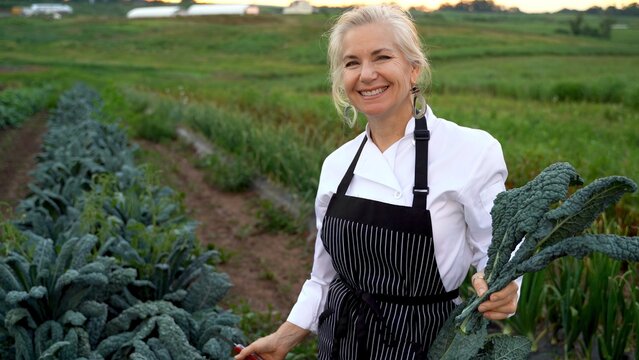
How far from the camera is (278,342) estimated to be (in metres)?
2.08

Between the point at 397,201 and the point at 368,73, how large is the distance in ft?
1.15

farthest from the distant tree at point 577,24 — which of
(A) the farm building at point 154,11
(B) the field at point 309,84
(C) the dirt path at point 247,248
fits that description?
(A) the farm building at point 154,11

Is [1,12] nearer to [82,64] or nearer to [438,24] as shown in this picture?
[82,64]

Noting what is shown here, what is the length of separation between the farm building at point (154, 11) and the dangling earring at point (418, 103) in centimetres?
7956

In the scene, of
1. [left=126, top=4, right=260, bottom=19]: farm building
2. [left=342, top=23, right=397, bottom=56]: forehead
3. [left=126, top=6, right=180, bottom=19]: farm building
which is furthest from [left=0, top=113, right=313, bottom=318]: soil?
[left=126, top=4, right=260, bottom=19]: farm building

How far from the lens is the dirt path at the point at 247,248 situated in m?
4.62

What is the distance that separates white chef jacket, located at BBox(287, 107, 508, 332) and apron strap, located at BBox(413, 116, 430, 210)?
2 centimetres

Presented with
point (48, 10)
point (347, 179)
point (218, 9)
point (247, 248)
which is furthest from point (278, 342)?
point (218, 9)

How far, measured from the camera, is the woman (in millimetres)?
1721

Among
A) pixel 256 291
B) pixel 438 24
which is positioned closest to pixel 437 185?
pixel 256 291

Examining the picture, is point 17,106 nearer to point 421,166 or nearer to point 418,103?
point 418,103

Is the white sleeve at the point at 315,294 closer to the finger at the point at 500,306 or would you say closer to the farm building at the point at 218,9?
the finger at the point at 500,306

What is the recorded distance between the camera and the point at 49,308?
3.10 m

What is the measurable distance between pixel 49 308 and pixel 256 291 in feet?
5.91
